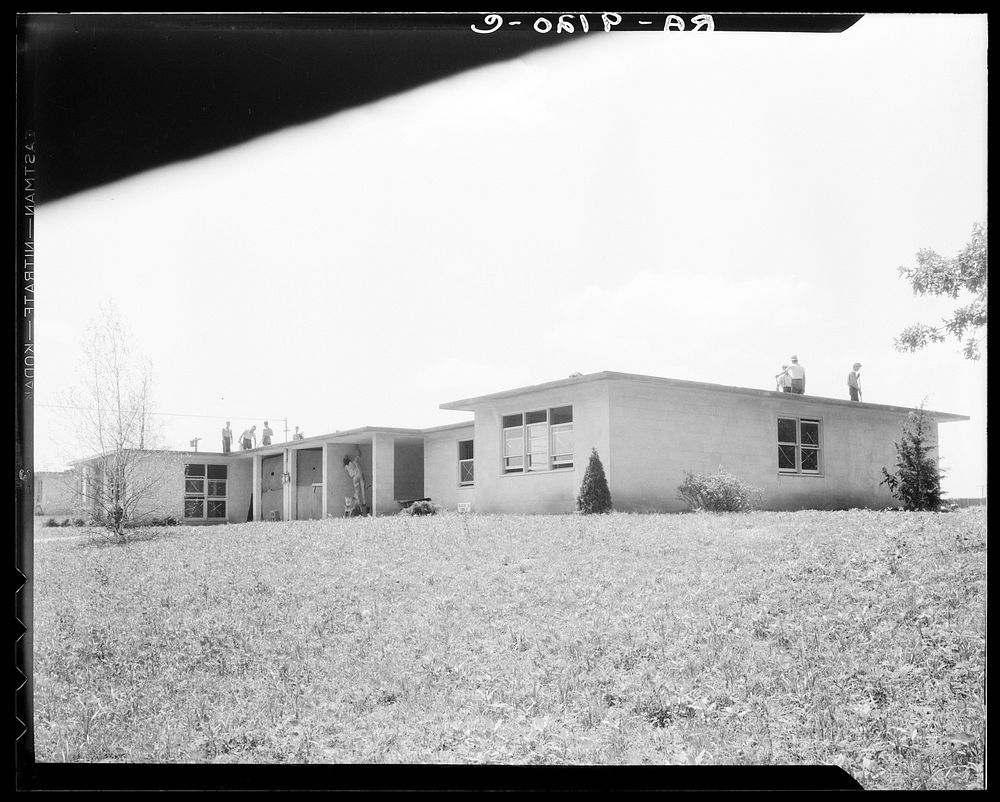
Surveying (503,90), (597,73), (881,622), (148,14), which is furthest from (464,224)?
(881,622)

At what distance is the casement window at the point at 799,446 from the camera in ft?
21.9

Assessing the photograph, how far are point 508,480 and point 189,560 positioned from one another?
310 centimetres

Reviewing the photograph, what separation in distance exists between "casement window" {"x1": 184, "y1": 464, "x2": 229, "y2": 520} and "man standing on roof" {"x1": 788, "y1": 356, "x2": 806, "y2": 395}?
4223 mm

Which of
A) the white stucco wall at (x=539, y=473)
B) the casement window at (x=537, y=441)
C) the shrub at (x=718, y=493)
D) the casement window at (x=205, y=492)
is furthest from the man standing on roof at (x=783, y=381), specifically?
the casement window at (x=205, y=492)

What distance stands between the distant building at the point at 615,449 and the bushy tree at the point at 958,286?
1.71 feet

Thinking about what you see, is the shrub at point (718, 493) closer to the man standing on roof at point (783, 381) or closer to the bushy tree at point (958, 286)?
the man standing on roof at point (783, 381)

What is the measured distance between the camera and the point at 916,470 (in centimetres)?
669

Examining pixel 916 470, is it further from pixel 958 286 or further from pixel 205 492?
pixel 205 492

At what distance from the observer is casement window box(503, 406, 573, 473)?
7.27 meters

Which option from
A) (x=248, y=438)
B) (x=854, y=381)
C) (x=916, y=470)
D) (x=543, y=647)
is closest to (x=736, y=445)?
(x=854, y=381)

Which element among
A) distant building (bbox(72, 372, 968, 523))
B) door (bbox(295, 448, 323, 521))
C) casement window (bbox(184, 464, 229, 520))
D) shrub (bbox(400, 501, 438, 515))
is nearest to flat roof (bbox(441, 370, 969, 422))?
distant building (bbox(72, 372, 968, 523))

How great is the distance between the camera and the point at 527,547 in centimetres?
670

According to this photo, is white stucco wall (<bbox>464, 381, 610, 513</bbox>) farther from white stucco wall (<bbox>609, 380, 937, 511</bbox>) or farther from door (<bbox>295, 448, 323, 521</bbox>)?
door (<bbox>295, 448, 323, 521</bbox>)
